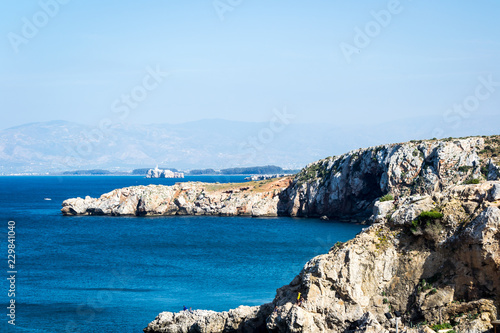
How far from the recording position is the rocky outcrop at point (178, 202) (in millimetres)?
128875

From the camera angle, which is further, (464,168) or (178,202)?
(178,202)

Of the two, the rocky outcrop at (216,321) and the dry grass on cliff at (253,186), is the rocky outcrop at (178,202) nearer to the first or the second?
the dry grass on cliff at (253,186)

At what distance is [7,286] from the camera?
Result: 57.1 m

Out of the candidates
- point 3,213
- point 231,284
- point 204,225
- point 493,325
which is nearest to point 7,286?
point 231,284

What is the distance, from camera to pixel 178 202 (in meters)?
132

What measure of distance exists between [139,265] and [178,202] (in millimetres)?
63784

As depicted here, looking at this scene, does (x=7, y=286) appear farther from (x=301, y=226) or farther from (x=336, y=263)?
(x=301, y=226)

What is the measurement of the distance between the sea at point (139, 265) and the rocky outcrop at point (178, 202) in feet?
24.9

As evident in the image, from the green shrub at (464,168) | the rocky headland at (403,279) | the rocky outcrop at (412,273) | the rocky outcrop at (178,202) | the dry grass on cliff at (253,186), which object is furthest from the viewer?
the dry grass on cliff at (253,186)

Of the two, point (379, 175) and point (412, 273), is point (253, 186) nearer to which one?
point (379, 175)

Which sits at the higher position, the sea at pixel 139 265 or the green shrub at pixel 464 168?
the green shrub at pixel 464 168

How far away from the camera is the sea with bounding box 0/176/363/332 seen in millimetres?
47500

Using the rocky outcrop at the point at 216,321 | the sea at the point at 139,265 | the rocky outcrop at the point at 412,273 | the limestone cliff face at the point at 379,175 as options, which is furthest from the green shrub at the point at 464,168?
the rocky outcrop at the point at 216,321

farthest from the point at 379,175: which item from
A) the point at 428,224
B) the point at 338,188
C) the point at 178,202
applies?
the point at 428,224
